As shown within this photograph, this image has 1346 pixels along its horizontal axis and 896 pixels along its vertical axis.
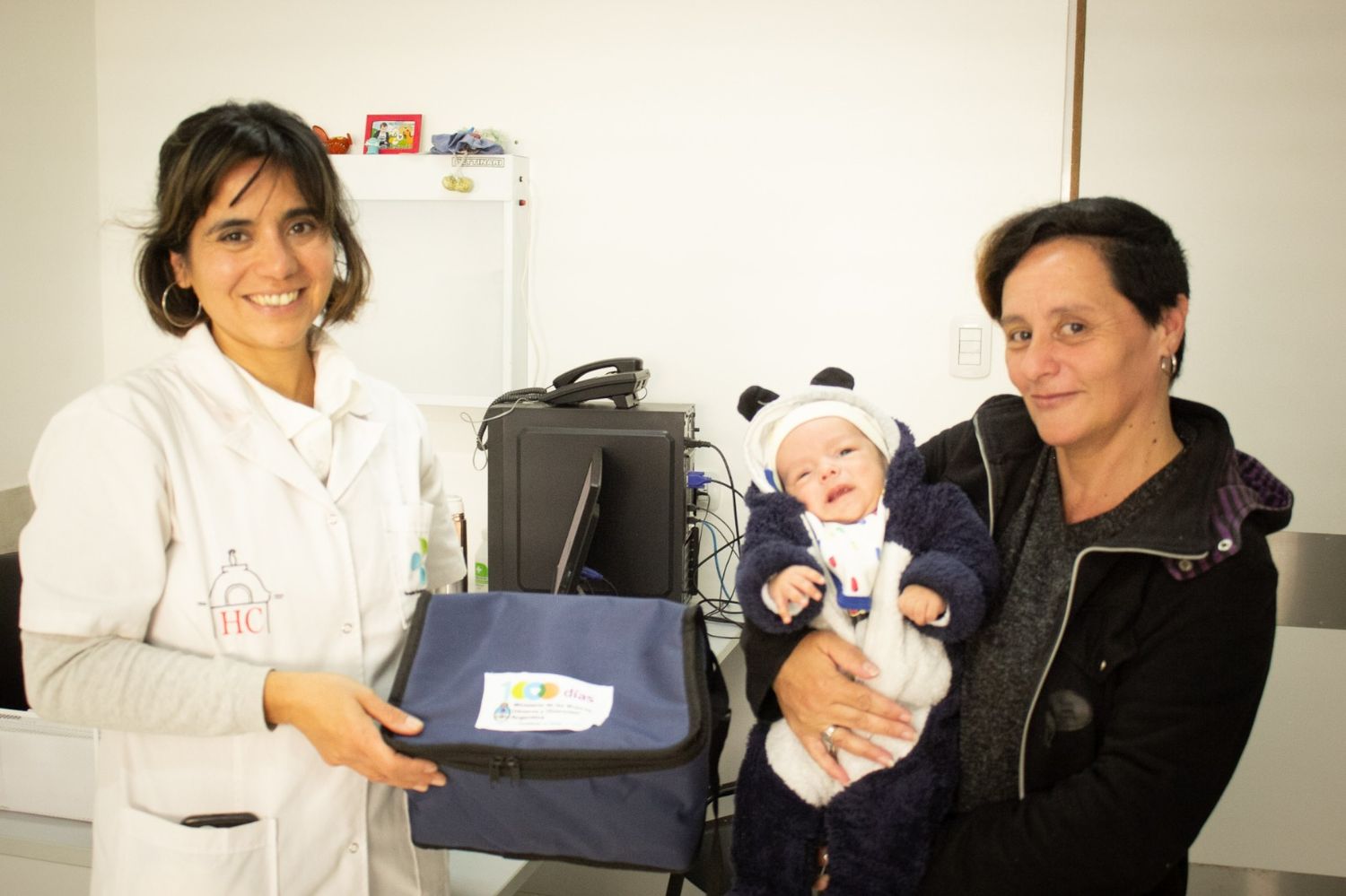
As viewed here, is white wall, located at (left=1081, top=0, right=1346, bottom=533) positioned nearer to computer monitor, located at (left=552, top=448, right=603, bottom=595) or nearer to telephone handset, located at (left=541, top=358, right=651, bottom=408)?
telephone handset, located at (left=541, top=358, right=651, bottom=408)

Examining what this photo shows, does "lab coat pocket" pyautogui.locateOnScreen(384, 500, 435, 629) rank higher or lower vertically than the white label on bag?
higher

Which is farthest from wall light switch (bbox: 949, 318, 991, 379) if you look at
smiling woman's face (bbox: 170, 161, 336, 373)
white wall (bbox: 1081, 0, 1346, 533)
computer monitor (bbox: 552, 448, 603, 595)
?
smiling woman's face (bbox: 170, 161, 336, 373)

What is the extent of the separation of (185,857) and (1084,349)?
1.23m

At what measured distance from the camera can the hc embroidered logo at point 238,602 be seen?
1222 mm

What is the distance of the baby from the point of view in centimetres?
126

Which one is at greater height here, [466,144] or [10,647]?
[466,144]

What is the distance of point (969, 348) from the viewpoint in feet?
9.00

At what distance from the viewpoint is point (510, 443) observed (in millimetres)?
2418

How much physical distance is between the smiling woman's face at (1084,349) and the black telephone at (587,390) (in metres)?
1.23

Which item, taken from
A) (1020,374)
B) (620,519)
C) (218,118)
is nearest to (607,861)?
(1020,374)

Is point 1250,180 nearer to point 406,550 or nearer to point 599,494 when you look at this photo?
point 599,494

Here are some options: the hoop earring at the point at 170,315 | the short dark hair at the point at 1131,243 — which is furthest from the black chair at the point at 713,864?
the hoop earring at the point at 170,315

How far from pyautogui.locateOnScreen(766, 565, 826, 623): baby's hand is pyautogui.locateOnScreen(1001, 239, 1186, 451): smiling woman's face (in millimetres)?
342

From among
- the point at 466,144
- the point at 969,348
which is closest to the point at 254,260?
the point at 466,144
